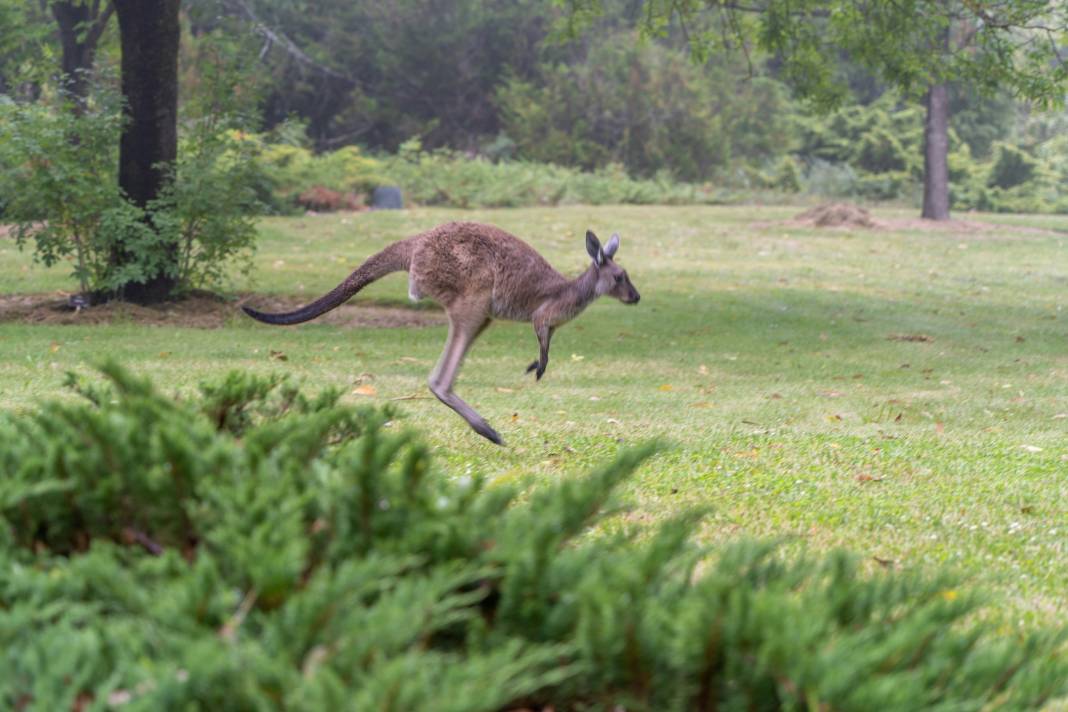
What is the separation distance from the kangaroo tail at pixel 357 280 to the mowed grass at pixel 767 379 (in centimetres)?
106

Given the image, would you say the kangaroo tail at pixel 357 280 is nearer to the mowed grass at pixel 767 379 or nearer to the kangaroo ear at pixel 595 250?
the mowed grass at pixel 767 379

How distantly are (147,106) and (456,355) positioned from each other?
8193 mm

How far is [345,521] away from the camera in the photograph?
2816mm

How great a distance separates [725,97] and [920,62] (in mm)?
24560

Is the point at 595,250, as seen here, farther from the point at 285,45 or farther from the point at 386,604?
the point at 285,45

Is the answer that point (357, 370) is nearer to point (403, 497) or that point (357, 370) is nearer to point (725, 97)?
point (403, 497)

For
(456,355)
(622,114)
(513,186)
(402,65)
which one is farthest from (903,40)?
(402,65)

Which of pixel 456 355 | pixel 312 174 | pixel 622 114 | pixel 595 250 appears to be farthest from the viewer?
pixel 622 114

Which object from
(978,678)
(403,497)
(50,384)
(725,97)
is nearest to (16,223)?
(50,384)

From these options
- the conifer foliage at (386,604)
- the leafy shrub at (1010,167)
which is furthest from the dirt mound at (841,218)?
the conifer foliage at (386,604)

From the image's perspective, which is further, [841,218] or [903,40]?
[841,218]

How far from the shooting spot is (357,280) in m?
7.66

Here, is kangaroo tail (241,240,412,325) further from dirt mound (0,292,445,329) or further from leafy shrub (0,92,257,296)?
leafy shrub (0,92,257,296)

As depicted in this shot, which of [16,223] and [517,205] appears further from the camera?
[517,205]
